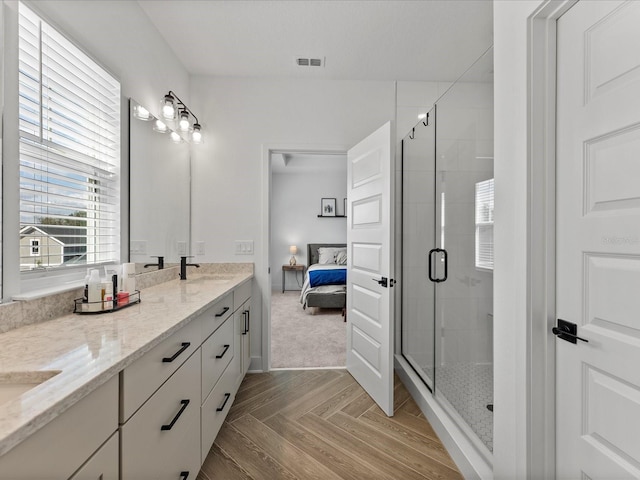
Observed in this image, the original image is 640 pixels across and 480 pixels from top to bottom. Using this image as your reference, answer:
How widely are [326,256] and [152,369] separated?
5654 mm

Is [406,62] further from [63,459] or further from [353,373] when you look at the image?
[63,459]

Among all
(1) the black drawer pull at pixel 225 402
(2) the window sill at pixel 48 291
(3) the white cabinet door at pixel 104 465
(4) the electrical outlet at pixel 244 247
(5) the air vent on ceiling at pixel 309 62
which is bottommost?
(1) the black drawer pull at pixel 225 402

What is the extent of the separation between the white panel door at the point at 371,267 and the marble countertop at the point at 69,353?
1221 millimetres


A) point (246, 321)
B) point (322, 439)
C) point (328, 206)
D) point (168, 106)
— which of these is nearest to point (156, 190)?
point (168, 106)

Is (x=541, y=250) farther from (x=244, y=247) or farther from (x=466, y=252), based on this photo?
(x=244, y=247)

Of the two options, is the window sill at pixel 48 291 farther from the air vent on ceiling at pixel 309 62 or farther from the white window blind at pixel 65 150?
the air vent on ceiling at pixel 309 62

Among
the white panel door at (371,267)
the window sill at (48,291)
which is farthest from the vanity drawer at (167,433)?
the white panel door at (371,267)

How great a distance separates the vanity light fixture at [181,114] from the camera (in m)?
2.23

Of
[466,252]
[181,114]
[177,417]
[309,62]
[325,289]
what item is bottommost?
[325,289]

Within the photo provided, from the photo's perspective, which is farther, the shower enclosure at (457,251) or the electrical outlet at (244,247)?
the electrical outlet at (244,247)

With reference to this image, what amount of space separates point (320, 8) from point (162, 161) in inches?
59.5

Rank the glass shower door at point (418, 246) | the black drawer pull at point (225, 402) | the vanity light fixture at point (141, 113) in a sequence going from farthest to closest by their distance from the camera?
the glass shower door at point (418, 246) → the vanity light fixture at point (141, 113) → the black drawer pull at point (225, 402)

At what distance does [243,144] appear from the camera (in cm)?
284

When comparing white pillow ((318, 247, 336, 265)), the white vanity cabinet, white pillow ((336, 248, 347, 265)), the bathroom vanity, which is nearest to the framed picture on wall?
white pillow ((318, 247, 336, 265))
